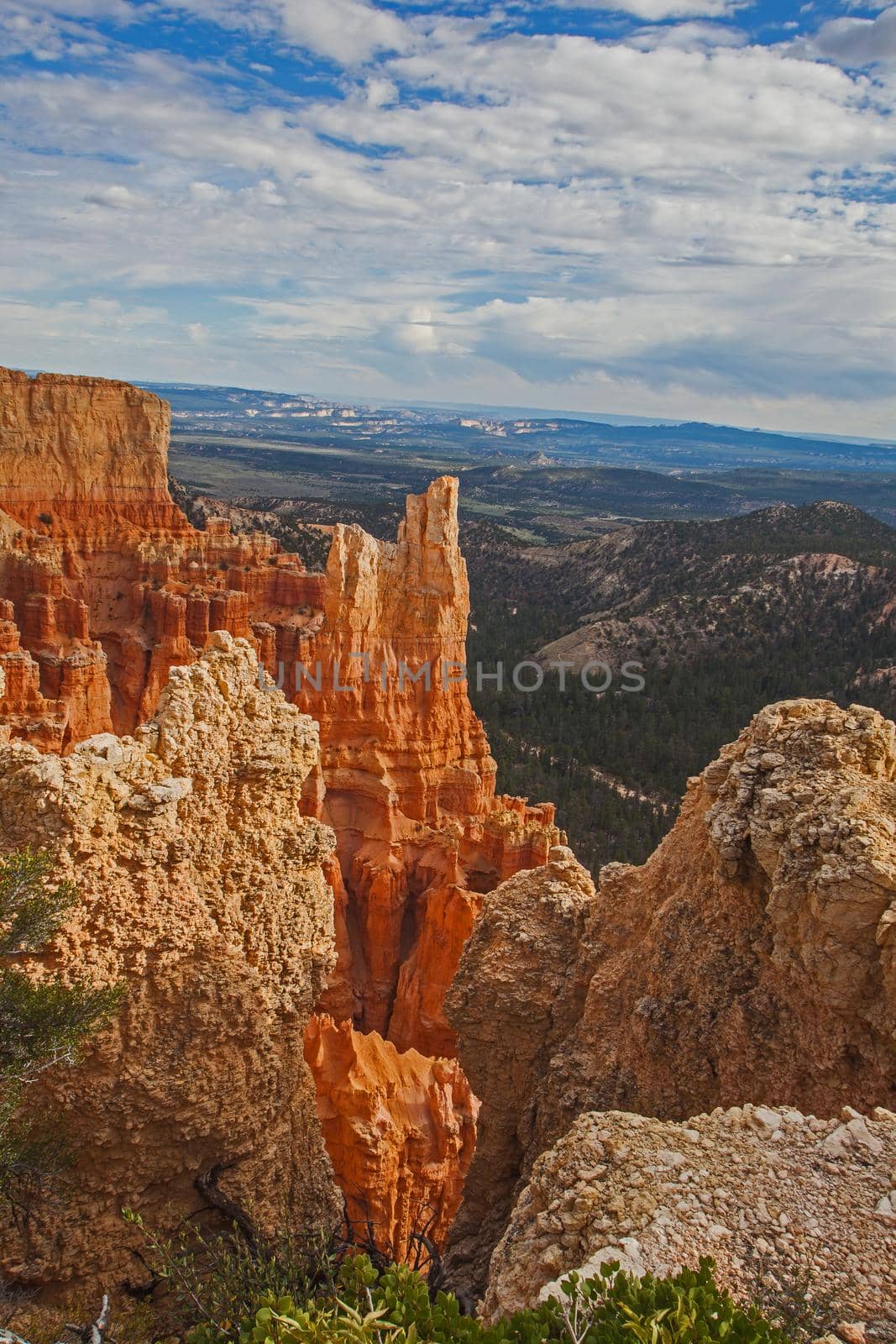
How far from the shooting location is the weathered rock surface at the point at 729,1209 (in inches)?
182

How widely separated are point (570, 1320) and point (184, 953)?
4.08 m

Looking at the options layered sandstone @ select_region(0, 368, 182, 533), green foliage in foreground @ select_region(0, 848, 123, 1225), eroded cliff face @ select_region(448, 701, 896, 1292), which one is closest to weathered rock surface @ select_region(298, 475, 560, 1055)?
eroded cliff face @ select_region(448, 701, 896, 1292)

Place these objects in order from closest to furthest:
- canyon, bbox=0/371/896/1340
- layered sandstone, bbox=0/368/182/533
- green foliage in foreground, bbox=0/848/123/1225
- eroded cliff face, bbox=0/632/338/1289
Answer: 1. canyon, bbox=0/371/896/1340
2. green foliage in foreground, bbox=0/848/123/1225
3. eroded cliff face, bbox=0/632/338/1289
4. layered sandstone, bbox=0/368/182/533

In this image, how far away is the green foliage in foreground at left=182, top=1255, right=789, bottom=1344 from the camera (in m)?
3.92

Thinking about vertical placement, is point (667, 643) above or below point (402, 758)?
below

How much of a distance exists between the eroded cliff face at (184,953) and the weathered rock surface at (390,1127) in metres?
4.01

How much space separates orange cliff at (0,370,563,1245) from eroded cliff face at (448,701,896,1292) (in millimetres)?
3427

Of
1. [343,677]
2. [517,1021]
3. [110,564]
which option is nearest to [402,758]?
[343,677]

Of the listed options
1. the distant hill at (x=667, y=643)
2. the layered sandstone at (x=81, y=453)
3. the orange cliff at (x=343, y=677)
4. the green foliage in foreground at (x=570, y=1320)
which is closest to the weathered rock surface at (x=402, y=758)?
the orange cliff at (x=343, y=677)

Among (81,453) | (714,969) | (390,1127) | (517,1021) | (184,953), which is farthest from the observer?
(81,453)

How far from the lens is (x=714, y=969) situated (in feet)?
24.0

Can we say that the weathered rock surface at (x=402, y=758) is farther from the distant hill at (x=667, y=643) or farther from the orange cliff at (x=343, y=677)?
the distant hill at (x=667, y=643)

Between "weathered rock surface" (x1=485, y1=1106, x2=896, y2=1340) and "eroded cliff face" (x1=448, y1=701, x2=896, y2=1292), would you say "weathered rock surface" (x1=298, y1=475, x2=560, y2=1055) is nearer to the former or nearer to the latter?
"eroded cliff face" (x1=448, y1=701, x2=896, y2=1292)

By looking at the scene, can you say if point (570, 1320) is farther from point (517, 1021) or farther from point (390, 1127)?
point (390, 1127)
